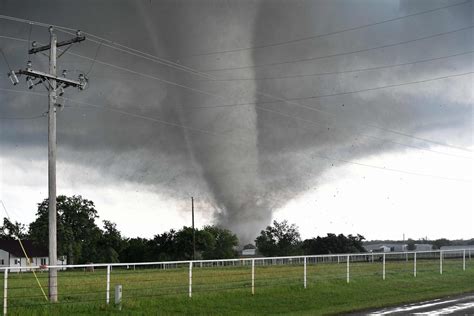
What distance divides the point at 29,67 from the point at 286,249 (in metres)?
120

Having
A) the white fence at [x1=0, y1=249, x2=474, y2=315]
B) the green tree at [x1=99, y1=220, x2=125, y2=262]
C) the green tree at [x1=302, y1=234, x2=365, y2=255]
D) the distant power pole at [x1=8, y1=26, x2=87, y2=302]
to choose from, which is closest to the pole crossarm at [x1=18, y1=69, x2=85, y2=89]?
the distant power pole at [x1=8, y1=26, x2=87, y2=302]

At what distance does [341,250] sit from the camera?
13712 centimetres

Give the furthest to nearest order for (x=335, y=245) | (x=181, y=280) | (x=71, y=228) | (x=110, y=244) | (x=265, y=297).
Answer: (x=335, y=245) → (x=110, y=244) → (x=71, y=228) → (x=181, y=280) → (x=265, y=297)

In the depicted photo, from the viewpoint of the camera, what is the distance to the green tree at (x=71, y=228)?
329ft

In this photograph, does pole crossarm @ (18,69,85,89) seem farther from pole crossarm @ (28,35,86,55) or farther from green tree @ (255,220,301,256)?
green tree @ (255,220,301,256)

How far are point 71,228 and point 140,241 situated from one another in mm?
27504

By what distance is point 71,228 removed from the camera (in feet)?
339

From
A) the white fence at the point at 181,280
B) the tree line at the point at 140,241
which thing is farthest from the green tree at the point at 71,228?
the white fence at the point at 181,280

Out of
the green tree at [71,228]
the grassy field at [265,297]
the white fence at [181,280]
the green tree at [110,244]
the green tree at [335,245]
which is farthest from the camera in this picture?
the green tree at [335,245]

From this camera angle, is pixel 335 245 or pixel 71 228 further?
pixel 335 245

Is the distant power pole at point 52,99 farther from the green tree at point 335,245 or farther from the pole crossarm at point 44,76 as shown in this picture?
the green tree at point 335,245

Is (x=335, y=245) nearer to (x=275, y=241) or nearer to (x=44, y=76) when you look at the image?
(x=275, y=241)

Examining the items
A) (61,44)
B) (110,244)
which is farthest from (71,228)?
(61,44)

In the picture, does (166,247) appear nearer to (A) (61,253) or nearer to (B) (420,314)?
(A) (61,253)
